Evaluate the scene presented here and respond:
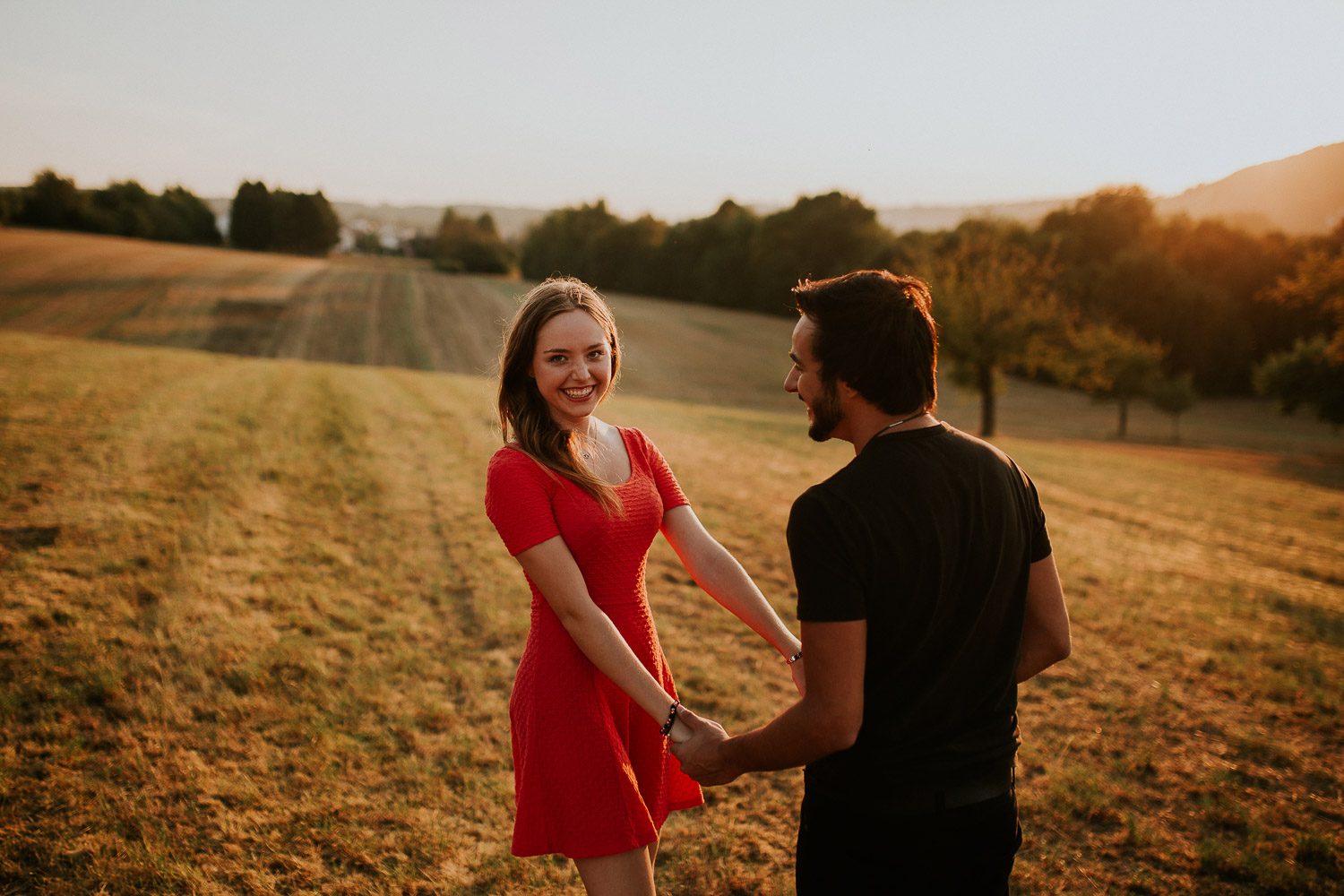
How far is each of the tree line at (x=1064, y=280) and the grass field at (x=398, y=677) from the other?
15.3 metres

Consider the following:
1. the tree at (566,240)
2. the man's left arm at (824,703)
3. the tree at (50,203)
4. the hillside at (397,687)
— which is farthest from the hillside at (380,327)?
the man's left arm at (824,703)

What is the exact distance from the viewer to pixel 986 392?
27.2 m

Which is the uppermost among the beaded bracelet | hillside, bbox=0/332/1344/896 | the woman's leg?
the beaded bracelet

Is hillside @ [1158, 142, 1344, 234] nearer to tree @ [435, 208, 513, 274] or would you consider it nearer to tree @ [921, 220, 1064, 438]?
tree @ [921, 220, 1064, 438]

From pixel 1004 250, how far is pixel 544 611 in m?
31.4

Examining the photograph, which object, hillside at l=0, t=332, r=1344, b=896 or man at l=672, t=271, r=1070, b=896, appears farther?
hillside at l=0, t=332, r=1344, b=896

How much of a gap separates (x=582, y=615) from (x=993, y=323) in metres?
27.5

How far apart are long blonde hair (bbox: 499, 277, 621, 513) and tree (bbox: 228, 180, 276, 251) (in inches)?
2880

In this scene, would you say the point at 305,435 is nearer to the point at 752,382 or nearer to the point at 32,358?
the point at 32,358

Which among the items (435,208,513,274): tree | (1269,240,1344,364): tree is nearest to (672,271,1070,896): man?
(1269,240,1344,364): tree

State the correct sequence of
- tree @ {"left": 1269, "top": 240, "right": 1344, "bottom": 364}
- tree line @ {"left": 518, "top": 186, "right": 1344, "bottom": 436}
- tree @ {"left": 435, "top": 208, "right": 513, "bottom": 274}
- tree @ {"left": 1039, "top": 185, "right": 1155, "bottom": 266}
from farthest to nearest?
tree @ {"left": 435, "top": 208, "right": 513, "bottom": 274}
tree @ {"left": 1039, "top": 185, "right": 1155, "bottom": 266}
tree line @ {"left": 518, "top": 186, "right": 1344, "bottom": 436}
tree @ {"left": 1269, "top": 240, "right": 1344, "bottom": 364}

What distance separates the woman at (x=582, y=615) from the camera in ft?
6.85

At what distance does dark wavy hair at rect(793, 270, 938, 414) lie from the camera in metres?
1.77

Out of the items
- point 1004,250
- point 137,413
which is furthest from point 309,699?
point 1004,250
